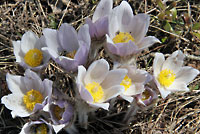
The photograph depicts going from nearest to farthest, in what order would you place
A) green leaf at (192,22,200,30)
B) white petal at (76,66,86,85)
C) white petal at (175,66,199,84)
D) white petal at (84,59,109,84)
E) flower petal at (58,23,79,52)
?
white petal at (76,66,86,85)
white petal at (84,59,109,84)
flower petal at (58,23,79,52)
white petal at (175,66,199,84)
green leaf at (192,22,200,30)

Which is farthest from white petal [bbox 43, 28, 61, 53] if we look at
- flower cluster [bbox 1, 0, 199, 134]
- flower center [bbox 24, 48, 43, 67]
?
flower center [bbox 24, 48, 43, 67]

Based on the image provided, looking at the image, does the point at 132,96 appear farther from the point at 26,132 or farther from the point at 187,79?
the point at 26,132

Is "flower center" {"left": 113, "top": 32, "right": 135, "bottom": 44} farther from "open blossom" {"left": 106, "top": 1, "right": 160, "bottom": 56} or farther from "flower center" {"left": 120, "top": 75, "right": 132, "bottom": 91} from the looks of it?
"flower center" {"left": 120, "top": 75, "right": 132, "bottom": 91}

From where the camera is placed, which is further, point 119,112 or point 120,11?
point 119,112

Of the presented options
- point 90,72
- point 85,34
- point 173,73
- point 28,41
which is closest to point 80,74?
point 90,72

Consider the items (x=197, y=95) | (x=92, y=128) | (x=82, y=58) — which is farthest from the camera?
(x=197, y=95)

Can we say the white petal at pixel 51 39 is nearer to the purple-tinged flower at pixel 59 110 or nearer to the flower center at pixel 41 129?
the purple-tinged flower at pixel 59 110

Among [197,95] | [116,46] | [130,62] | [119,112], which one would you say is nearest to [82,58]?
[116,46]

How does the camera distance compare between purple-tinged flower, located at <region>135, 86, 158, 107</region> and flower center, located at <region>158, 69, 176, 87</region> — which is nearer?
purple-tinged flower, located at <region>135, 86, 158, 107</region>

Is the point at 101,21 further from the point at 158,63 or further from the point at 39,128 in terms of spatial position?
the point at 39,128
